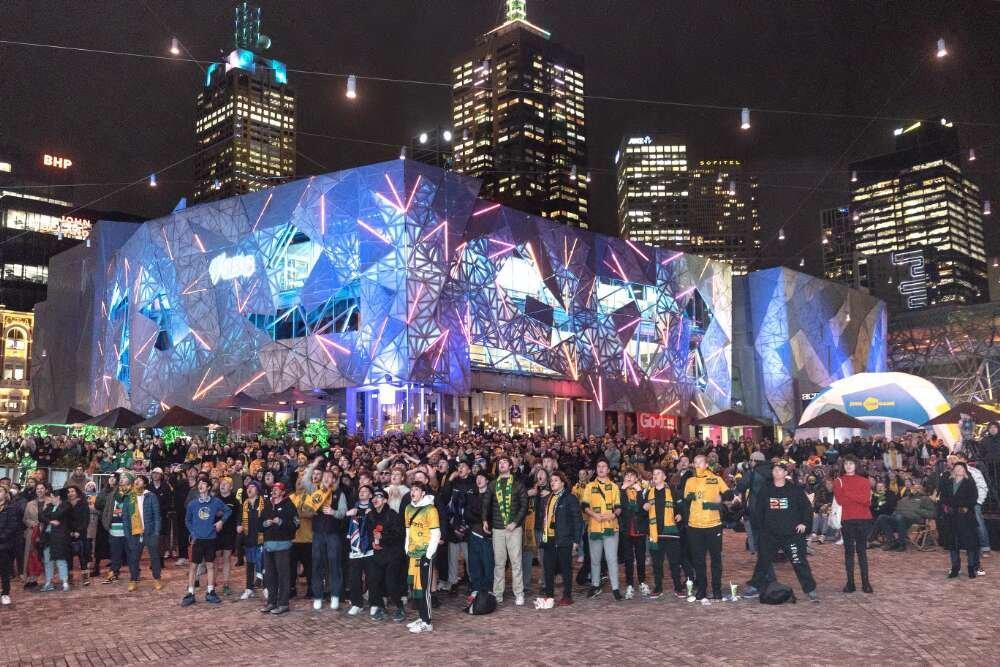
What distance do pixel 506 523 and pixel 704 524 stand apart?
7.88 ft

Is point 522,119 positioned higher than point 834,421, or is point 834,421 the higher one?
point 522,119

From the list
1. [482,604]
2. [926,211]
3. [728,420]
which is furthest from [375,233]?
[926,211]

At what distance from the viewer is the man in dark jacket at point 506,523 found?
34.7 ft

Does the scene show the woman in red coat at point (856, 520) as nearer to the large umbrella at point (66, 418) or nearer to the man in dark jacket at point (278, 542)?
the man in dark jacket at point (278, 542)

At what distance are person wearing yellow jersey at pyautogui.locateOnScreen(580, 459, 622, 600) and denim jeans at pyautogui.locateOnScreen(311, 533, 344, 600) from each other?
3155mm

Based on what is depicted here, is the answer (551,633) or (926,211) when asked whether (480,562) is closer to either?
(551,633)

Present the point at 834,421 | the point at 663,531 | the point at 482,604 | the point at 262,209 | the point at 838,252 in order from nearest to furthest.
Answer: the point at 482,604 < the point at 663,531 < the point at 834,421 < the point at 262,209 < the point at 838,252

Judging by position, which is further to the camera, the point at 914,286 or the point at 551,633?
the point at 914,286

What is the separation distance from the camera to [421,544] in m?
9.48

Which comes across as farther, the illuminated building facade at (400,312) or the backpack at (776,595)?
the illuminated building facade at (400,312)

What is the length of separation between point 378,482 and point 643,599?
370 centimetres

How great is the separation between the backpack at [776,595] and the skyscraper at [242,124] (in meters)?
124

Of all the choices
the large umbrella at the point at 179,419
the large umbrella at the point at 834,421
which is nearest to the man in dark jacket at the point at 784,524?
the large umbrella at the point at 834,421

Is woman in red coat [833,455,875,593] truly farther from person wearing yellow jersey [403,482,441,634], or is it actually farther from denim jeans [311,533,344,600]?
denim jeans [311,533,344,600]
